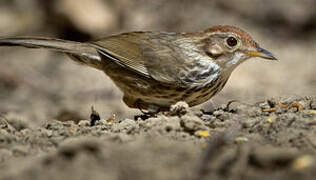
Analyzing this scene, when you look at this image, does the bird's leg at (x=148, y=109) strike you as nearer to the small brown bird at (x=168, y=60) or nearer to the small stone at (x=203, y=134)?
the small brown bird at (x=168, y=60)

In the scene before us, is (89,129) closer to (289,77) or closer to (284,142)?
(284,142)

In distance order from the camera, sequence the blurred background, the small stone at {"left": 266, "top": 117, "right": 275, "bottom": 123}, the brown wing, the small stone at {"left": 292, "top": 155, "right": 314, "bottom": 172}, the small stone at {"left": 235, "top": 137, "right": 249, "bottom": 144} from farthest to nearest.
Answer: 1. the blurred background
2. the brown wing
3. the small stone at {"left": 266, "top": 117, "right": 275, "bottom": 123}
4. the small stone at {"left": 235, "top": 137, "right": 249, "bottom": 144}
5. the small stone at {"left": 292, "top": 155, "right": 314, "bottom": 172}

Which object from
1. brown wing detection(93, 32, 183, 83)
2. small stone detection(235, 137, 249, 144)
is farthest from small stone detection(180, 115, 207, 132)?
brown wing detection(93, 32, 183, 83)

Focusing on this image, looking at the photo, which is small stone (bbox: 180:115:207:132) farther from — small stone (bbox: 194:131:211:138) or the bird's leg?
the bird's leg

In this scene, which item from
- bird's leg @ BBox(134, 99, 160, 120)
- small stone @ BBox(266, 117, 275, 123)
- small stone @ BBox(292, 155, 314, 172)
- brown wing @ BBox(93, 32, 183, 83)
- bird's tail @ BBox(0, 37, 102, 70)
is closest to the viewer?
small stone @ BBox(292, 155, 314, 172)

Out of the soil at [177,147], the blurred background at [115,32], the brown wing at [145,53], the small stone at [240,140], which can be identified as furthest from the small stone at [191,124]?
the blurred background at [115,32]

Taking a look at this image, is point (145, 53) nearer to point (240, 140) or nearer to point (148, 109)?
point (148, 109)
